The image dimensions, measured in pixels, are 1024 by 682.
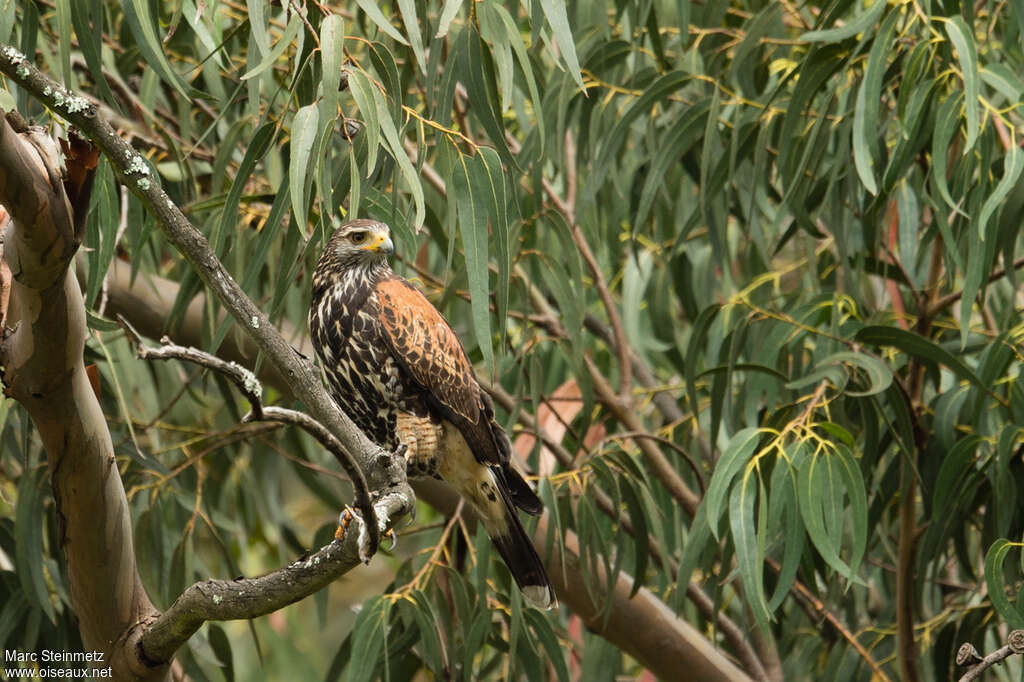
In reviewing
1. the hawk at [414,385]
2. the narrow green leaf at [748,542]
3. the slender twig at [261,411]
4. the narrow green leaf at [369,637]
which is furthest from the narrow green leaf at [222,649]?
the slender twig at [261,411]

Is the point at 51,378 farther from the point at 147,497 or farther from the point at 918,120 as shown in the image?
the point at 918,120

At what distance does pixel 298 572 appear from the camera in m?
1.90

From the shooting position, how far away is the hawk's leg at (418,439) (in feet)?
9.94

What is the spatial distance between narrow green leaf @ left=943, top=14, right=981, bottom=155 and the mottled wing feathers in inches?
Answer: 47.6

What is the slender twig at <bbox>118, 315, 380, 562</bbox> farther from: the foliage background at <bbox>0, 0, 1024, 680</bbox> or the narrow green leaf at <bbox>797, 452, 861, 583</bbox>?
the narrow green leaf at <bbox>797, 452, 861, 583</bbox>

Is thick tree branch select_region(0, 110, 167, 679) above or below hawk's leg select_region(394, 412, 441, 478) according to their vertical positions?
above

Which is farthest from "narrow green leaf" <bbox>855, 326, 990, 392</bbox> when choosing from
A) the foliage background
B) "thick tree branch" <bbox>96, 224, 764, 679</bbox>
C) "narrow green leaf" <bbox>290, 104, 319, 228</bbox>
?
"narrow green leaf" <bbox>290, 104, 319, 228</bbox>

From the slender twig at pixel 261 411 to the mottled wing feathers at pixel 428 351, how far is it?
3.60ft

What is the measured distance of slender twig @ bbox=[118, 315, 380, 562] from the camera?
5.12ft

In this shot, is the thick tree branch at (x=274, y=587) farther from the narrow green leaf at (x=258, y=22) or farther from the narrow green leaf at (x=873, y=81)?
the narrow green leaf at (x=873, y=81)

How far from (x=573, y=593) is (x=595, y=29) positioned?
145cm

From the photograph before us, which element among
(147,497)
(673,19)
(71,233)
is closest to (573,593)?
(147,497)

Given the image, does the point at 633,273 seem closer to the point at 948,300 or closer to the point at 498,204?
the point at 948,300

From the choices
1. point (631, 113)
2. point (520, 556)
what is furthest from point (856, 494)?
point (631, 113)
